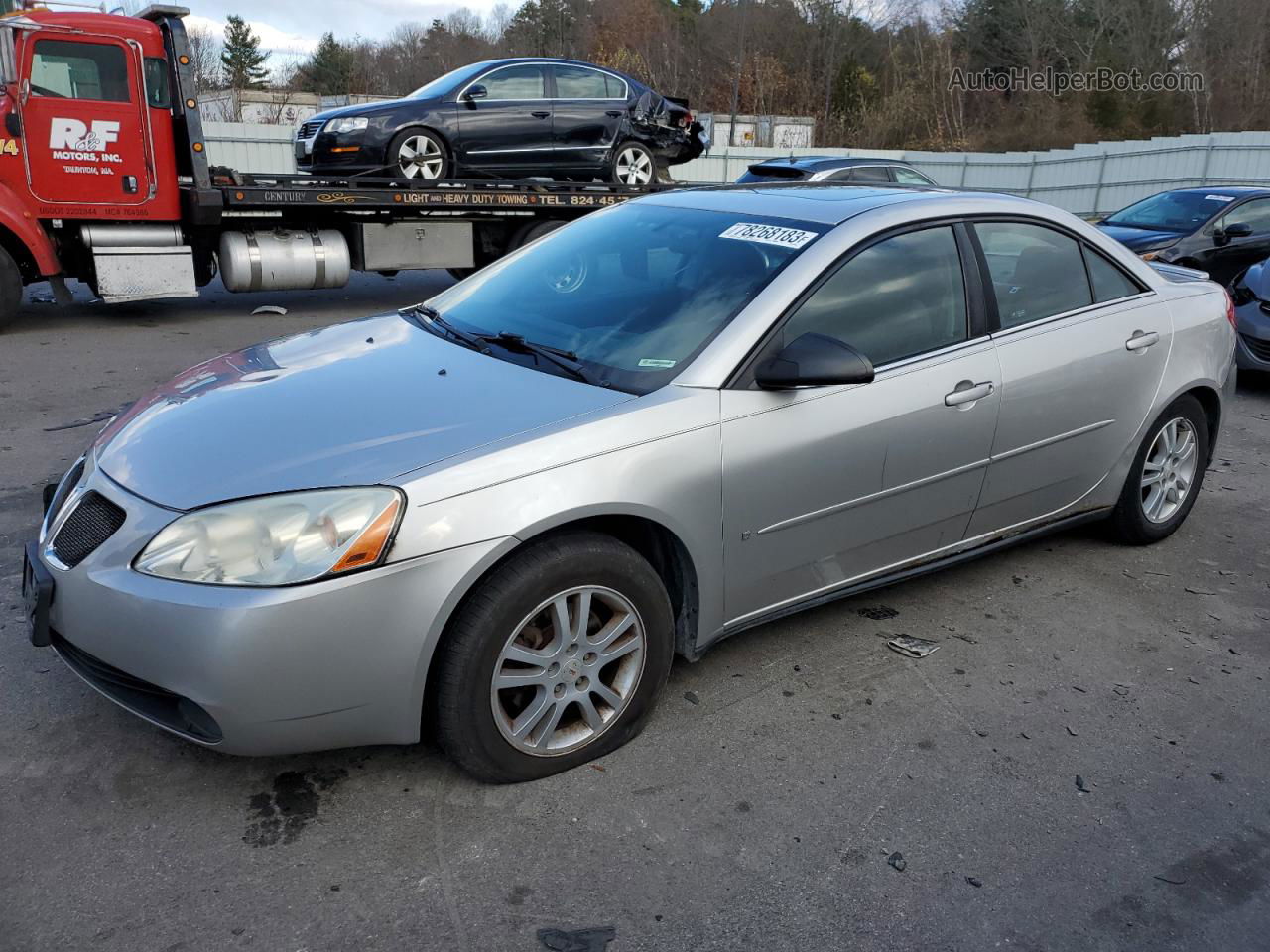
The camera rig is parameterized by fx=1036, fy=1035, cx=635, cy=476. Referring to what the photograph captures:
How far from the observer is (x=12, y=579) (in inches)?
156

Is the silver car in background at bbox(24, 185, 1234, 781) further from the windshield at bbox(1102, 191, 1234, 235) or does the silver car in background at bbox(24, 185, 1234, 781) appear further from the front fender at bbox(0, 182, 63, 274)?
the windshield at bbox(1102, 191, 1234, 235)

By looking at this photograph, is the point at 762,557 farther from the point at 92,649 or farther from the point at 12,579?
the point at 12,579

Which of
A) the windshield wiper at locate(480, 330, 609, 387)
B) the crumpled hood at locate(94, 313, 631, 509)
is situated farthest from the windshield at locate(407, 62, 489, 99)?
the windshield wiper at locate(480, 330, 609, 387)

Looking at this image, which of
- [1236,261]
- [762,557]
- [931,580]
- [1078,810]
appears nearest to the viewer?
[1078,810]

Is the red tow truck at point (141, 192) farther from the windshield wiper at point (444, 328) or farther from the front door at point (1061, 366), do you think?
the front door at point (1061, 366)

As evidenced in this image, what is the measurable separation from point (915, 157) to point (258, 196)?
2405 centimetres

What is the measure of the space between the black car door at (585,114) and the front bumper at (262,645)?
10.7m

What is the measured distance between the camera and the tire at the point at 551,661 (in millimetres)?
2664

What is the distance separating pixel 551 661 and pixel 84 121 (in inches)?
337

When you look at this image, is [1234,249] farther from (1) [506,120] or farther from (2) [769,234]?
(2) [769,234]

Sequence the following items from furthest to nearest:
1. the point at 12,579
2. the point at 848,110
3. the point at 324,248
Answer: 1. the point at 848,110
2. the point at 324,248
3. the point at 12,579

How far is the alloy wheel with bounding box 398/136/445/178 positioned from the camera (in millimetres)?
11562

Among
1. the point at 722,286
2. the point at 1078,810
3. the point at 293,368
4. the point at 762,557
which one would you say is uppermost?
the point at 722,286

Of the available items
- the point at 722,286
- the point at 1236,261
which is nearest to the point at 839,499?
the point at 722,286
